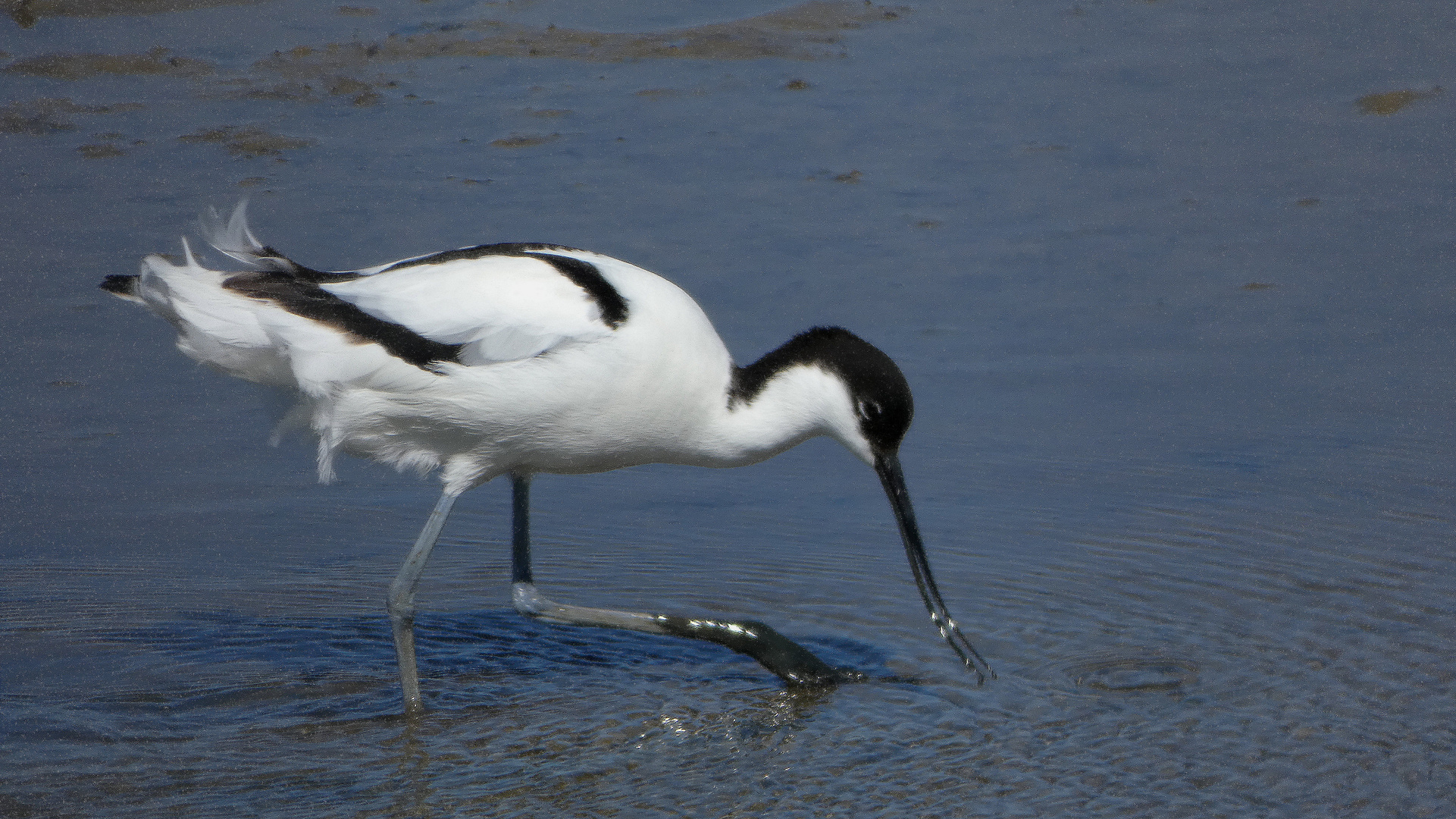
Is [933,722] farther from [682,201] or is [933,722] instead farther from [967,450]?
[682,201]

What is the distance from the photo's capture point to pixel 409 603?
4434 mm

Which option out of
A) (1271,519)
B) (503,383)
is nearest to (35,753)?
(503,383)

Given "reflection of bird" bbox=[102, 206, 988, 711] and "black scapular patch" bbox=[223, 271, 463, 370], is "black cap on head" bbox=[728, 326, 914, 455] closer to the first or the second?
"reflection of bird" bbox=[102, 206, 988, 711]

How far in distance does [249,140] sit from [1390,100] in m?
5.82

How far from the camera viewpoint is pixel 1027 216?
A: 7.71 m

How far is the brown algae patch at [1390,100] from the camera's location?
344 inches

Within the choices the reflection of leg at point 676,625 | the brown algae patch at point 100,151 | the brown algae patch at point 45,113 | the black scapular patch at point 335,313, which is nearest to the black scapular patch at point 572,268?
the black scapular patch at point 335,313

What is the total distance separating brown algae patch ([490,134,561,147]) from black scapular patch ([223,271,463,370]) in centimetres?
424

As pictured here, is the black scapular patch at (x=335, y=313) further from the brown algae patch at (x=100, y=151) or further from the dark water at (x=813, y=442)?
the brown algae patch at (x=100, y=151)

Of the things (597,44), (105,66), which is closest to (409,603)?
(597,44)

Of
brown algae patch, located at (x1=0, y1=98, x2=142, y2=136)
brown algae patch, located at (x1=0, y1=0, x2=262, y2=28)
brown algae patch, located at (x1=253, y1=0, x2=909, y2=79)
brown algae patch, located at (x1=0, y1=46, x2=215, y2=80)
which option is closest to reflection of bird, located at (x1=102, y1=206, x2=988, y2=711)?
brown algae patch, located at (x1=0, y1=98, x2=142, y2=136)

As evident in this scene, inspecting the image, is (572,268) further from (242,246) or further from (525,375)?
(242,246)

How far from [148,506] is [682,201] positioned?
10.5 feet

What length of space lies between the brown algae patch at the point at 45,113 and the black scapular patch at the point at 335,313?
16.8 feet
